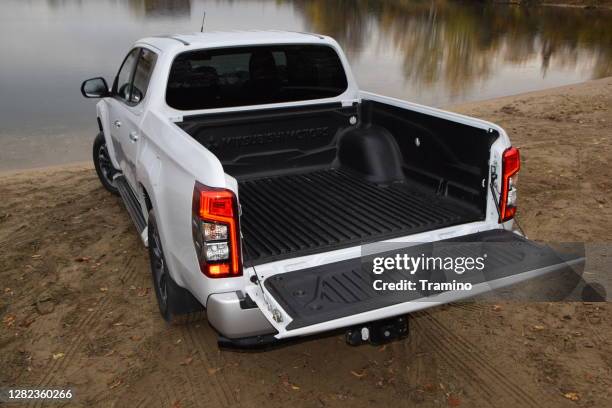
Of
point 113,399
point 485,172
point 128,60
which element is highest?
point 128,60

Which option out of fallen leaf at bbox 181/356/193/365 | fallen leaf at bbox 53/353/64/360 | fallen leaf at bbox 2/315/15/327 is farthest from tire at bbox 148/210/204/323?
fallen leaf at bbox 2/315/15/327

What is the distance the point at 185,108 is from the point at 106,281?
5.71ft

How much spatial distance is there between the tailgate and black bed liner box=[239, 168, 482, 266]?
0.24 meters

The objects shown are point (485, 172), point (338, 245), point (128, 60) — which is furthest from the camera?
point (128, 60)

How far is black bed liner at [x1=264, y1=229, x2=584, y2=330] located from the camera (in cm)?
260

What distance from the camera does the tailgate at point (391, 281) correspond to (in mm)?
2557

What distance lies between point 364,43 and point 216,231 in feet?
96.6

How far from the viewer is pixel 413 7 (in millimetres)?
50094

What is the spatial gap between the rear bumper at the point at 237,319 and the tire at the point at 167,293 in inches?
37.6

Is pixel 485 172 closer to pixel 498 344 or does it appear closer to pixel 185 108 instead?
pixel 498 344

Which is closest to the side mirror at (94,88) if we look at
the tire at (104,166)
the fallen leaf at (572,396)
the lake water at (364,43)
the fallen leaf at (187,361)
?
the tire at (104,166)

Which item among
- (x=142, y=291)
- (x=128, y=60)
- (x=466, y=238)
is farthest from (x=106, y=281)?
(x=466, y=238)

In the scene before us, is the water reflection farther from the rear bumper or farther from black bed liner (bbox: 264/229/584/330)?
the rear bumper

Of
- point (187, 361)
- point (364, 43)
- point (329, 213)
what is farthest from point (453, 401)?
point (364, 43)
